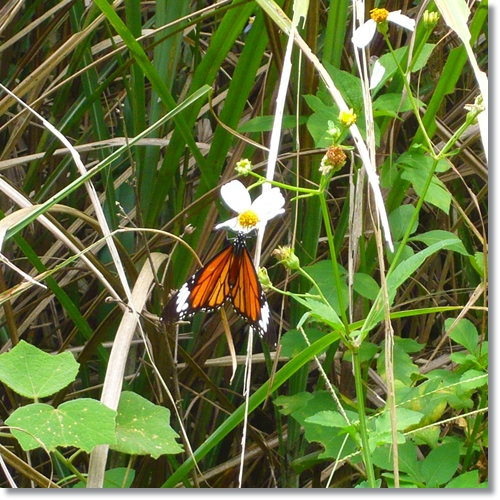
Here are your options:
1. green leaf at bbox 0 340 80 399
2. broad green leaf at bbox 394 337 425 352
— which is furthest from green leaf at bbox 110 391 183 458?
broad green leaf at bbox 394 337 425 352

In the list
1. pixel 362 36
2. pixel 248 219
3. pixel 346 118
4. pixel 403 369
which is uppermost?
pixel 362 36

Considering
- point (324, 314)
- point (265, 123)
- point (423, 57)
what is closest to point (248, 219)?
point (324, 314)

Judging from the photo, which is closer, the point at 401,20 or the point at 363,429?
the point at 363,429

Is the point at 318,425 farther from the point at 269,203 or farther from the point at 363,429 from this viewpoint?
the point at 269,203

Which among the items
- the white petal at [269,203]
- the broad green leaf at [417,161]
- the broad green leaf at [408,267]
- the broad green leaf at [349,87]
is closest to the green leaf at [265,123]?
the broad green leaf at [349,87]

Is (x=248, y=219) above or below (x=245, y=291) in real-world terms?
above

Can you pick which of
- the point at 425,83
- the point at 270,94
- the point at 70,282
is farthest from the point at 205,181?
the point at 425,83

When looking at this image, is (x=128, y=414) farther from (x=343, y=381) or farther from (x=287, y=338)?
(x=343, y=381)
